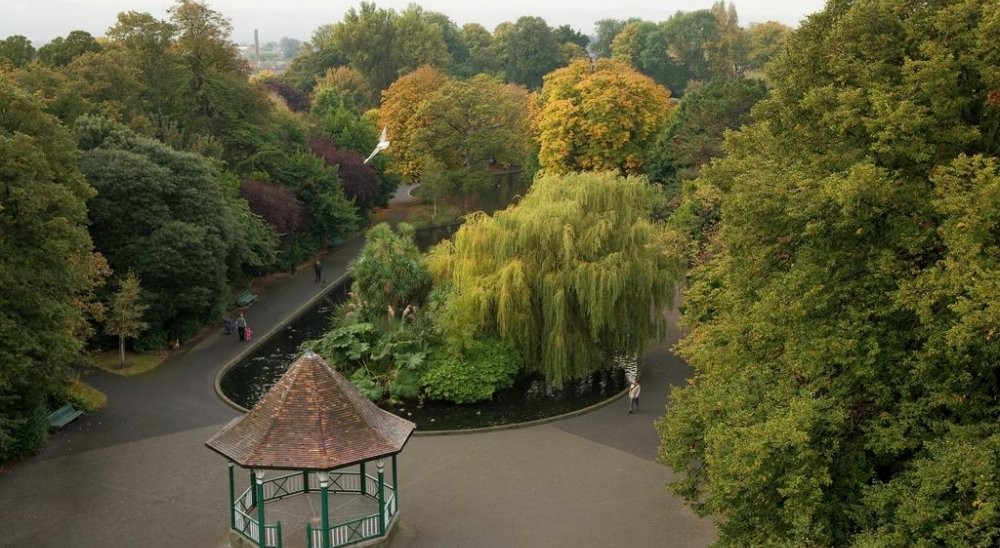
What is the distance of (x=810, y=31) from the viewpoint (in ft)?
50.9

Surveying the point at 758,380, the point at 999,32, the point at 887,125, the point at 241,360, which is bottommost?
the point at 241,360

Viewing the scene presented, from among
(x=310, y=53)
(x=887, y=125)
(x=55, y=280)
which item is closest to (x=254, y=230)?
(x=55, y=280)

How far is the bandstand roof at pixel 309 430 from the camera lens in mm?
16156

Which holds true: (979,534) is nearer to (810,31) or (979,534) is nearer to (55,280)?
(810,31)

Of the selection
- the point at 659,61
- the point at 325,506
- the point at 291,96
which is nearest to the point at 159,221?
the point at 325,506

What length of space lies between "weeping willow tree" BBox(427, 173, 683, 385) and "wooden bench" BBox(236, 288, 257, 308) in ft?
39.0

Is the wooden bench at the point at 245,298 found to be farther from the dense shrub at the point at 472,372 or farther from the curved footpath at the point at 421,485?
the dense shrub at the point at 472,372

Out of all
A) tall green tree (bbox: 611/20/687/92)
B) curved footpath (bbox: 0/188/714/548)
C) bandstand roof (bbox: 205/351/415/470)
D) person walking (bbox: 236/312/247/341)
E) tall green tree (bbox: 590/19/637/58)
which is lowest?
curved footpath (bbox: 0/188/714/548)

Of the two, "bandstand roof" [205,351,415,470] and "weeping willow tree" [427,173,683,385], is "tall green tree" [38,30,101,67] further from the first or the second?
"bandstand roof" [205,351,415,470]

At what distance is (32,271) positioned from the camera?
20547 millimetres

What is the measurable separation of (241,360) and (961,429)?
74.9 ft

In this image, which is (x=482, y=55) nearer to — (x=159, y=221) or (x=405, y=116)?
(x=405, y=116)

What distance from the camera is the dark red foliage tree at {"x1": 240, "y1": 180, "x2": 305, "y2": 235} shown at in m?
37.2

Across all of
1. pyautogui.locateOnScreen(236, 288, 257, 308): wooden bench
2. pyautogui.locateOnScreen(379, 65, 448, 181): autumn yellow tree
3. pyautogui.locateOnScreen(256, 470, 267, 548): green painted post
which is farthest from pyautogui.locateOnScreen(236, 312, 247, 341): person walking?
pyautogui.locateOnScreen(379, 65, 448, 181): autumn yellow tree
